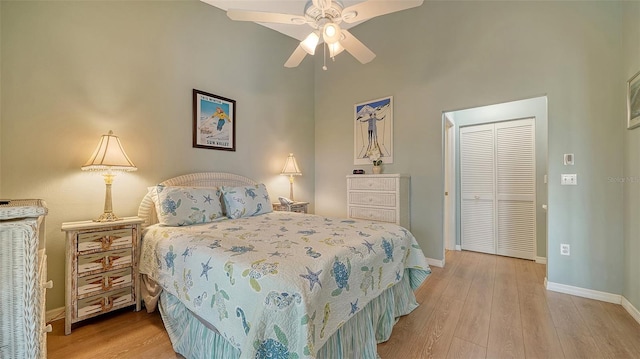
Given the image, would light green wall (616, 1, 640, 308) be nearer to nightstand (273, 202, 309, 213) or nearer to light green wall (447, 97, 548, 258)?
light green wall (447, 97, 548, 258)

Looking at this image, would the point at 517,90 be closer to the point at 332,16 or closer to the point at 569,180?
the point at 569,180

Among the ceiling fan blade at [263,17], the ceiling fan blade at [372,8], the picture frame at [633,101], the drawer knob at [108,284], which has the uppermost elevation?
the ceiling fan blade at [263,17]

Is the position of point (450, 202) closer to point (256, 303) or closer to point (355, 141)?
point (355, 141)

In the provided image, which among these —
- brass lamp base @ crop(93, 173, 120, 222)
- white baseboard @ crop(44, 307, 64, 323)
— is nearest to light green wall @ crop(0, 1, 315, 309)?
white baseboard @ crop(44, 307, 64, 323)

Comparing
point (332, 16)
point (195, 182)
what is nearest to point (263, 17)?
point (332, 16)

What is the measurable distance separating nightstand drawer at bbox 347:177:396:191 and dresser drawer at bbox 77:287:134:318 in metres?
2.67

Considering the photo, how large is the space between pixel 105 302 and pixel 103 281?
0.53 ft

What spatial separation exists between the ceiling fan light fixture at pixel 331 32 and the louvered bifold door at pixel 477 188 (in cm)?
289

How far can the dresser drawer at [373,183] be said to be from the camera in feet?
10.7

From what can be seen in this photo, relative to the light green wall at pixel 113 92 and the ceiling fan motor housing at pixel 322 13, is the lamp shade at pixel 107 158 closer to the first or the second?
the light green wall at pixel 113 92

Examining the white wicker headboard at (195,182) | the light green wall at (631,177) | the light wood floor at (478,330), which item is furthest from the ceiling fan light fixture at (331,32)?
the light green wall at (631,177)

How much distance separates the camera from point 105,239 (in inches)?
76.4

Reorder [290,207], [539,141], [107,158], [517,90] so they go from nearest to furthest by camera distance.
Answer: [107,158]
[517,90]
[539,141]
[290,207]

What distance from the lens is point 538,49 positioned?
2594 mm
